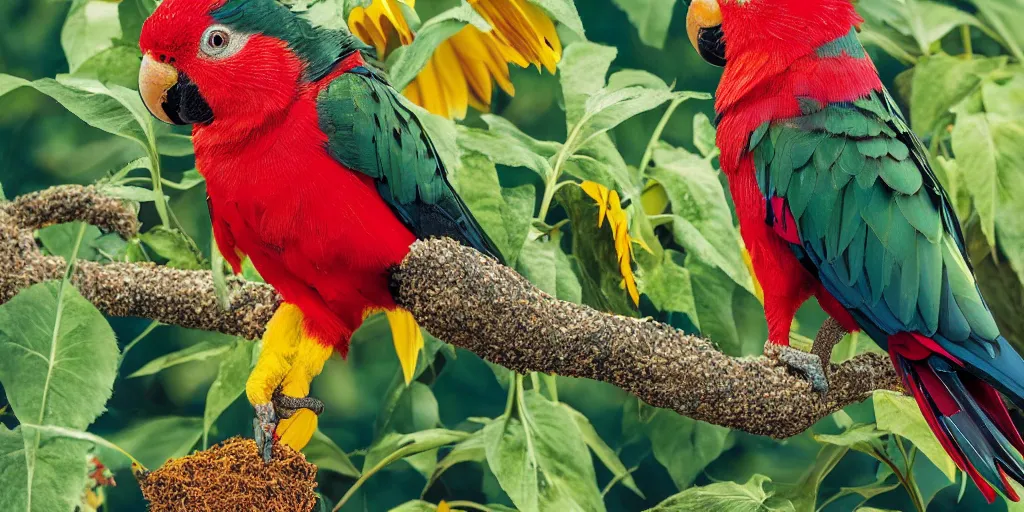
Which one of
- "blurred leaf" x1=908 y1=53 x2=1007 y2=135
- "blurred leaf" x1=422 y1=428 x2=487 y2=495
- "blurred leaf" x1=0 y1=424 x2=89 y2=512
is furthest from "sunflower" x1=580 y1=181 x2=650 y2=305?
"blurred leaf" x1=0 y1=424 x2=89 y2=512

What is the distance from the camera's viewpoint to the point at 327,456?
4.59 feet

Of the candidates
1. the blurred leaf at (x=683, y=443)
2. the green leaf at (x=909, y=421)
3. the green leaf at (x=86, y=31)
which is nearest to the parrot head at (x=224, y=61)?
the green leaf at (x=86, y=31)

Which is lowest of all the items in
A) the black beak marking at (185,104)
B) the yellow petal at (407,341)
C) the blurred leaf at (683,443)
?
the blurred leaf at (683,443)

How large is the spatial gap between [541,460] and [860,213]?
1.97ft

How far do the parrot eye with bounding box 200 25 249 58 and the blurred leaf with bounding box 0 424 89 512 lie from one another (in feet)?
1.87

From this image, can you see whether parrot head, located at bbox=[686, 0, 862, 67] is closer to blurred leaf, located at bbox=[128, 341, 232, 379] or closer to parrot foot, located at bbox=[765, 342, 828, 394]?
parrot foot, located at bbox=[765, 342, 828, 394]

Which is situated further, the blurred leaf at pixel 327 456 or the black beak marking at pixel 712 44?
the blurred leaf at pixel 327 456

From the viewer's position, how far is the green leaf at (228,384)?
1.35m

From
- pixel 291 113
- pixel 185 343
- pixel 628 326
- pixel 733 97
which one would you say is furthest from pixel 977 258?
pixel 185 343

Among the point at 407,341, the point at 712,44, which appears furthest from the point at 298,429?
the point at 712,44

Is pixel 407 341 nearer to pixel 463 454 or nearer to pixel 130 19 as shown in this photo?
pixel 463 454

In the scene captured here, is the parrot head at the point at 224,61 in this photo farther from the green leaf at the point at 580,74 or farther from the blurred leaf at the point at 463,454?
the blurred leaf at the point at 463,454

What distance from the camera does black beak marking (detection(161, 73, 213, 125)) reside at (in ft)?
3.41

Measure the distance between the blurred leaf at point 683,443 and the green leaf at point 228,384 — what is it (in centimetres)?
66
